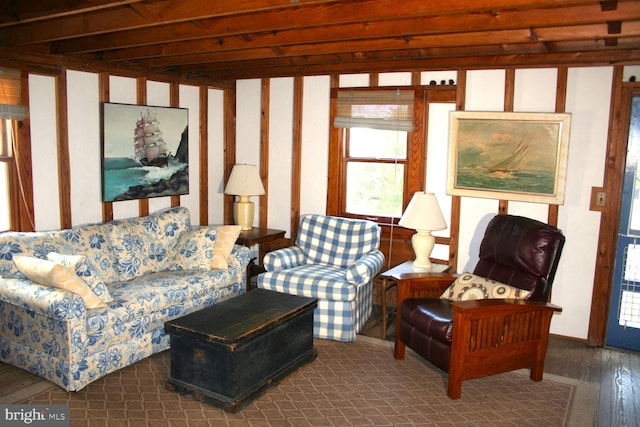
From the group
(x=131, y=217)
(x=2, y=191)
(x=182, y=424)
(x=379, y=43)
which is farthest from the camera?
(x=131, y=217)

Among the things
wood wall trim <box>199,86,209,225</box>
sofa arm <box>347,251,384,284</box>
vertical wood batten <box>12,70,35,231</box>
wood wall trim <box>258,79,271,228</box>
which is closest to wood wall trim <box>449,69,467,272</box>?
sofa arm <box>347,251,384,284</box>

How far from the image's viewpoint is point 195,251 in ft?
16.0

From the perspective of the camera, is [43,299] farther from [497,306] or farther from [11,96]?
[497,306]

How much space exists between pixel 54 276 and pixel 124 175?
1.65 metres

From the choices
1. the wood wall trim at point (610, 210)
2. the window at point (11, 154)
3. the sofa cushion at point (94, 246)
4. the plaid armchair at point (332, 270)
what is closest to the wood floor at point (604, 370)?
the wood wall trim at point (610, 210)

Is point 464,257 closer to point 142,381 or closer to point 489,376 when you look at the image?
point 489,376

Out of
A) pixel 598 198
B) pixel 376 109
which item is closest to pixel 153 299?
pixel 376 109

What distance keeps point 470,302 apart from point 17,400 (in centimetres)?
287

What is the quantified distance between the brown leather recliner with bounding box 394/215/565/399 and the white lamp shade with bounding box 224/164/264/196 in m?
2.10

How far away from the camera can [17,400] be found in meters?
3.45

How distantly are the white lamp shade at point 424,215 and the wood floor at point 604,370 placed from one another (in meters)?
0.96

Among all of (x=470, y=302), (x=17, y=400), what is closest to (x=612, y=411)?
(x=470, y=302)

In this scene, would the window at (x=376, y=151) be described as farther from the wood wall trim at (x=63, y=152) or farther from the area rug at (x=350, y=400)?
the wood wall trim at (x=63, y=152)

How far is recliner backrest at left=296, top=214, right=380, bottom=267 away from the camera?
5059 millimetres
